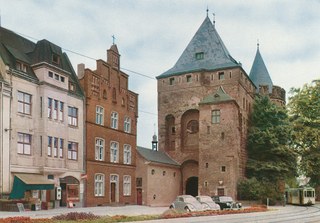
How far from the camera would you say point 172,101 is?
60.1 meters

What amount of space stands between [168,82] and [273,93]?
19.4m

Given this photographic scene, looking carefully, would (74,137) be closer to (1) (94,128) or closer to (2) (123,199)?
(1) (94,128)

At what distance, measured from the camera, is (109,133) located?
1690 inches

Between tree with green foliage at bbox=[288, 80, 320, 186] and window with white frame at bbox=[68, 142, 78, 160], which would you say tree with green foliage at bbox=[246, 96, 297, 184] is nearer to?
tree with green foliage at bbox=[288, 80, 320, 186]

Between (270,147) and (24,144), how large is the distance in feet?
111

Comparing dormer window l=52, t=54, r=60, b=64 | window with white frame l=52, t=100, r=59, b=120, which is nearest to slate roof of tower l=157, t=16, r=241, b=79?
dormer window l=52, t=54, r=60, b=64

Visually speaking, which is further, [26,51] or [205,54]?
[205,54]

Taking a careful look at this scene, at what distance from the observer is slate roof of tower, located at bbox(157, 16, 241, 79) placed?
5941cm

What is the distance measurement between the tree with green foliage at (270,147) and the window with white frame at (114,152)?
19860 millimetres

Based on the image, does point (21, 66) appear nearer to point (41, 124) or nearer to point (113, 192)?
point (41, 124)

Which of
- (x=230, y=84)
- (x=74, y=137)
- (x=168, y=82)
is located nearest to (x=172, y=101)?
(x=168, y=82)

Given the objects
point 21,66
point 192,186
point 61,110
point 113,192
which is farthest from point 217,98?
point 21,66

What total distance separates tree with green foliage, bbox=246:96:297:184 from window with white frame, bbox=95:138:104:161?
73.4ft

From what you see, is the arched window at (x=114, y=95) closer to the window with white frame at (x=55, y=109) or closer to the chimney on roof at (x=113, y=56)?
the chimney on roof at (x=113, y=56)
